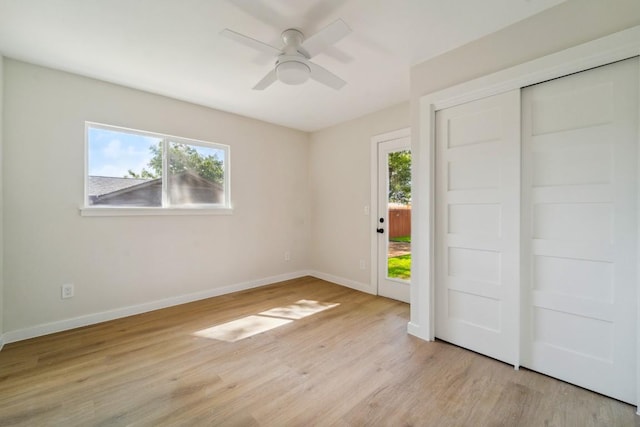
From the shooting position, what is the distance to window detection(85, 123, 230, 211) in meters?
2.82

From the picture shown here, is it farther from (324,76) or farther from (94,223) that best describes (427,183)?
(94,223)

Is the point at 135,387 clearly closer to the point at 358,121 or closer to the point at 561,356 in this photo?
the point at 561,356

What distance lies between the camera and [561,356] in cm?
181

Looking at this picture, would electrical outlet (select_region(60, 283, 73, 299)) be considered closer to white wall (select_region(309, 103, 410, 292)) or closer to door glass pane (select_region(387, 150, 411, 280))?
white wall (select_region(309, 103, 410, 292))

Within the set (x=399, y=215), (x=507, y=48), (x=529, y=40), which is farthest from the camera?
(x=399, y=215)

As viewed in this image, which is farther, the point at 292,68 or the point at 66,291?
the point at 66,291

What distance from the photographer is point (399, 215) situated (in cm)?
347

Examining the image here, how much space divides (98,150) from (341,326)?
3.14 m

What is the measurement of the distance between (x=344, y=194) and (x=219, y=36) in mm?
2604

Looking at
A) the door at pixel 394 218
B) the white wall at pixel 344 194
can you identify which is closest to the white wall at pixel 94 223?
the white wall at pixel 344 194

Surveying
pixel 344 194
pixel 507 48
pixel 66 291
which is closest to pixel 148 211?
pixel 66 291

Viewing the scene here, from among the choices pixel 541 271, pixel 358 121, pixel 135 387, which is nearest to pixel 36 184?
pixel 135 387

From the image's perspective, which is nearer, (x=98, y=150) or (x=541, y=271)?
(x=541, y=271)

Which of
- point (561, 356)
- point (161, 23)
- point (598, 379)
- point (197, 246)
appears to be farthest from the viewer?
point (197, 246)
